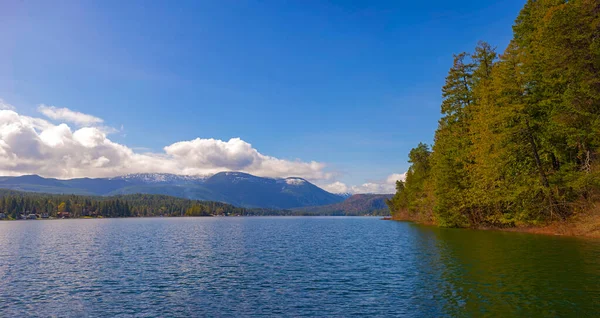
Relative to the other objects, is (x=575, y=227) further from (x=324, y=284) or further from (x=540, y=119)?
(x=324, y=284)

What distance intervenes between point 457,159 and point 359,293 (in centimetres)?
5533

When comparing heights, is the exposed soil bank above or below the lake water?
above

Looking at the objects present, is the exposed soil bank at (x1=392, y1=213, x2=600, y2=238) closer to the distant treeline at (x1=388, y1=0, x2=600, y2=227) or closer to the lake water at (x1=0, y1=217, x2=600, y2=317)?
the distant treeline at (x1=388, y1=0, x2=600, y2=227)

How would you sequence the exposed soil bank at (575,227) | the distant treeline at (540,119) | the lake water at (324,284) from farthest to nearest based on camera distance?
the exposed soil bank at (575,227)
the distant treeline at (540,119)
the lake water at (324,284)

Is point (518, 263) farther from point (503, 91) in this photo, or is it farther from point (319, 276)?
point (503, 91)

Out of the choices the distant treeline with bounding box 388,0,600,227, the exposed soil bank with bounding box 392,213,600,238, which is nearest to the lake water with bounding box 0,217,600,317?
the exposed soil bank with bounding box 392,213,600,238

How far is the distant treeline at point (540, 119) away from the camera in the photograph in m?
43.0

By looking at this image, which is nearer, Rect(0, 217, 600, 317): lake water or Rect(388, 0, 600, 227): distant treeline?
Rect(0, 217, 600, 317): lake water

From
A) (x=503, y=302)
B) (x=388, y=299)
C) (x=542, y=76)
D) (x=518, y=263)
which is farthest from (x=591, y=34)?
(x=388, y=299)

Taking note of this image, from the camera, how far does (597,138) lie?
42.6 metres

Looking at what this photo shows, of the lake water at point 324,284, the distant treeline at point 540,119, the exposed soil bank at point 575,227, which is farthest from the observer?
the exposed soil bank at point 575,227

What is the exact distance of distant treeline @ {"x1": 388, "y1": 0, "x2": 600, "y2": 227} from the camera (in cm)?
4303

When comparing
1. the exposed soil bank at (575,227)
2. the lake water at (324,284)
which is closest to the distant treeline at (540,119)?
the exposed soil bank at (575,227)

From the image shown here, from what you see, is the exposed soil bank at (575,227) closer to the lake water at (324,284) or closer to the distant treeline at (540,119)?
the distant treeline at (540,119)
